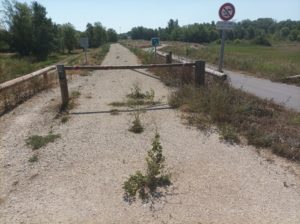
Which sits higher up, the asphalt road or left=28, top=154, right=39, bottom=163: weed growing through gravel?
left=28, top=154, right=39, bottom=163: weed growing through gravel

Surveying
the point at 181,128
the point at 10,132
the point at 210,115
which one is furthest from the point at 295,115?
the point at 10,132

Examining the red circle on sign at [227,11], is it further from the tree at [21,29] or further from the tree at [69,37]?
the tree at [69,37]

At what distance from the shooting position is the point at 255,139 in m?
5.26

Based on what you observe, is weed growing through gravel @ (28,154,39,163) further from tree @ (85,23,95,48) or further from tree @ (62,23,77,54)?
tree @ (85,23,95,48)

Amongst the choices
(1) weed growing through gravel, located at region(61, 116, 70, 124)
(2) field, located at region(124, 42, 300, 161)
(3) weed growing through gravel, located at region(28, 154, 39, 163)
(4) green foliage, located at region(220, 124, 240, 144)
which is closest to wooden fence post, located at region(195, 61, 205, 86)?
(2) field, located at region(124, 42, 300, 161)

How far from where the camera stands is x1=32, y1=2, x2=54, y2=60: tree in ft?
139

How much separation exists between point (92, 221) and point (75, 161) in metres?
1.67

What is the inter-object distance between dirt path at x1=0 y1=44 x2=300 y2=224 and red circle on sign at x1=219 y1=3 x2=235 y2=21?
4.53 meters

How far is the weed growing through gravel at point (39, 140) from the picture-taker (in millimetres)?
5281

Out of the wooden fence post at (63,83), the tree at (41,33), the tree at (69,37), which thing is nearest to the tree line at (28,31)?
the tree at (41,33)

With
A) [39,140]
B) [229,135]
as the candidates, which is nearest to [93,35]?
[39,140]

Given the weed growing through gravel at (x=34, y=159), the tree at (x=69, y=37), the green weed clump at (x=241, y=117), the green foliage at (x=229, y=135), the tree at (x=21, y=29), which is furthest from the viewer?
the tree at (x=69, y=37)

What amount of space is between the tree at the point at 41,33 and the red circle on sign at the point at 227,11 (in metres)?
38.2

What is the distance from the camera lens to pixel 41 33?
4259 cm
